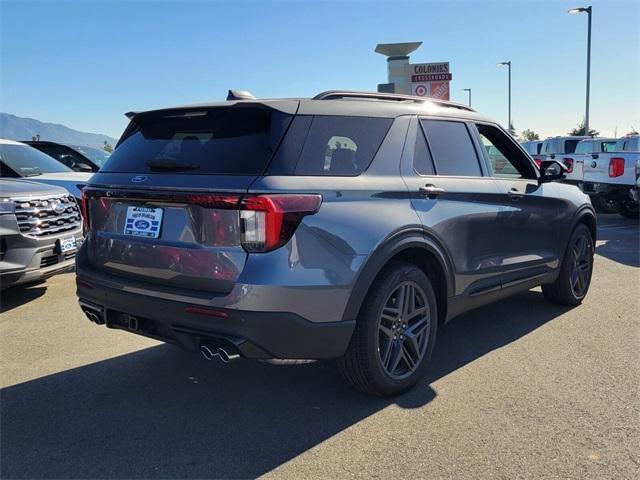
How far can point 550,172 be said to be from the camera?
5000 millimetres

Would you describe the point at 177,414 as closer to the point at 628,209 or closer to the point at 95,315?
the point at 95,315

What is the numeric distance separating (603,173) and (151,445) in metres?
11.9

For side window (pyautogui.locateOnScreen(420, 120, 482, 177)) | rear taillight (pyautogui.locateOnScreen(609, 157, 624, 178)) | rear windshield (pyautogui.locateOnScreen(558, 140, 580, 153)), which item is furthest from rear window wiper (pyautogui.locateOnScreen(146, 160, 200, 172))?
rear windshield (pyautogui.locateOnScreen(558, 140, 580, 153))

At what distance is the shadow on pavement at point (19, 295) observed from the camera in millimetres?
5700

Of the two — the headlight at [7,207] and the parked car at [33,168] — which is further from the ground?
the parked car at [33,168]

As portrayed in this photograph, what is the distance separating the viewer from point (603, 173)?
12102mm

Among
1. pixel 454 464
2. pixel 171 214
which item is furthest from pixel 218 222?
pixel 454 464

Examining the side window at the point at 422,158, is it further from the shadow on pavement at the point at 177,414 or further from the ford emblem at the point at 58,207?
the ford emblem at the point at 58,207

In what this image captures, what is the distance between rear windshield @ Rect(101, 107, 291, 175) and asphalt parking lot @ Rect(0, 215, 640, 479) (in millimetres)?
1427

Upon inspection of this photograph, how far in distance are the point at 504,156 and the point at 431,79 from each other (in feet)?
38.2

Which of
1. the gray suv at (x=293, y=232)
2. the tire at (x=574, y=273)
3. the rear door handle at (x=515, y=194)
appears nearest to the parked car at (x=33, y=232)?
the gray suv at (x=293, y=232)

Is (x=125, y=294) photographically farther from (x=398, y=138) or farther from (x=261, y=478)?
(x=398, y=138)

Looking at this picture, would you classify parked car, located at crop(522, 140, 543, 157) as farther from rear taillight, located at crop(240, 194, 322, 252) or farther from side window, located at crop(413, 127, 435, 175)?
rear taillight, located at crop(240, 194, 322, 252)

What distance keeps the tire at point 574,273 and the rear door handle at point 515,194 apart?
41.6 inches
